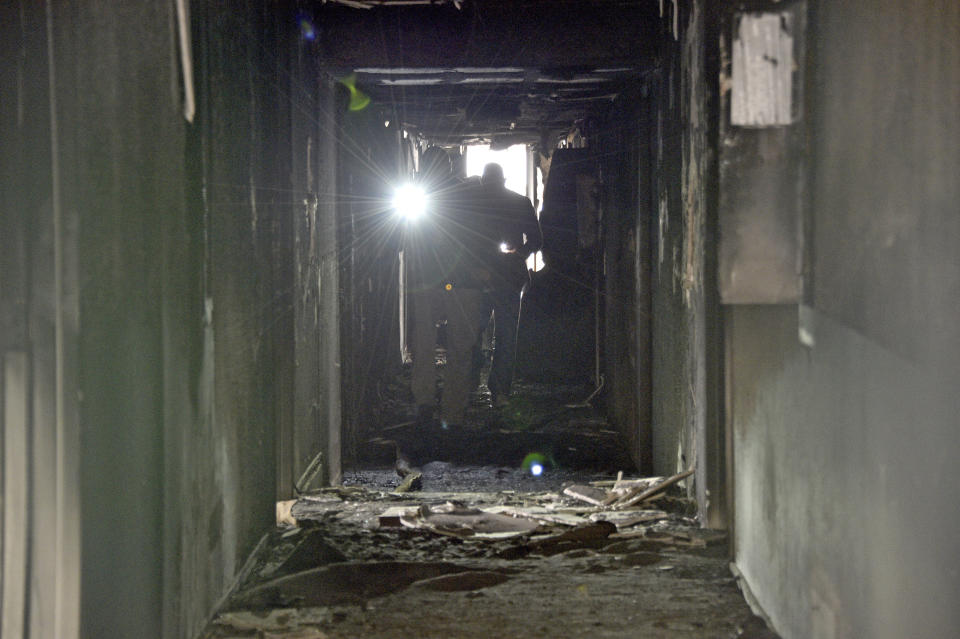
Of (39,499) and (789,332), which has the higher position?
(789,332)

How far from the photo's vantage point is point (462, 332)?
7.99 meters

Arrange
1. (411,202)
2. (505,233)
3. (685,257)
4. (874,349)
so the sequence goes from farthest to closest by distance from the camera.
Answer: (411,202) → (505,233) → (685,257) → (874,349)

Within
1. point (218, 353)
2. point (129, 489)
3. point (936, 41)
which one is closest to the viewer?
point (936, 41)

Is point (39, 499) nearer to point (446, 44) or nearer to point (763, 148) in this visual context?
point (763, 148)

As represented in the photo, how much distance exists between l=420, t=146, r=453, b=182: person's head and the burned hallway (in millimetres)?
5192

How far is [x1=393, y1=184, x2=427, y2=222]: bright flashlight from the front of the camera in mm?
10102

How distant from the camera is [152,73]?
2.80 meters

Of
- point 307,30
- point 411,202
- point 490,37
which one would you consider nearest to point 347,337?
point 307,30

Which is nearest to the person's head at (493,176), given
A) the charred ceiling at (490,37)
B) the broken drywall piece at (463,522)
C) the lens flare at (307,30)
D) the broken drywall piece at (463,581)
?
the charred ceiling at (490,37)

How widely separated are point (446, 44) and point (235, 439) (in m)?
3.04

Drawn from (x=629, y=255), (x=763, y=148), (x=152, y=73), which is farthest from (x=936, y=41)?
(x=629, y=255)

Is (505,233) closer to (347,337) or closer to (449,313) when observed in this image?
(449,313)

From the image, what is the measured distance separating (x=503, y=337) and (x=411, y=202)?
227cm

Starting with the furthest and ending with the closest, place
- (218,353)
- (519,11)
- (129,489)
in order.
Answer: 1. (519,11)
2. (218,353)
3. (129,489)
